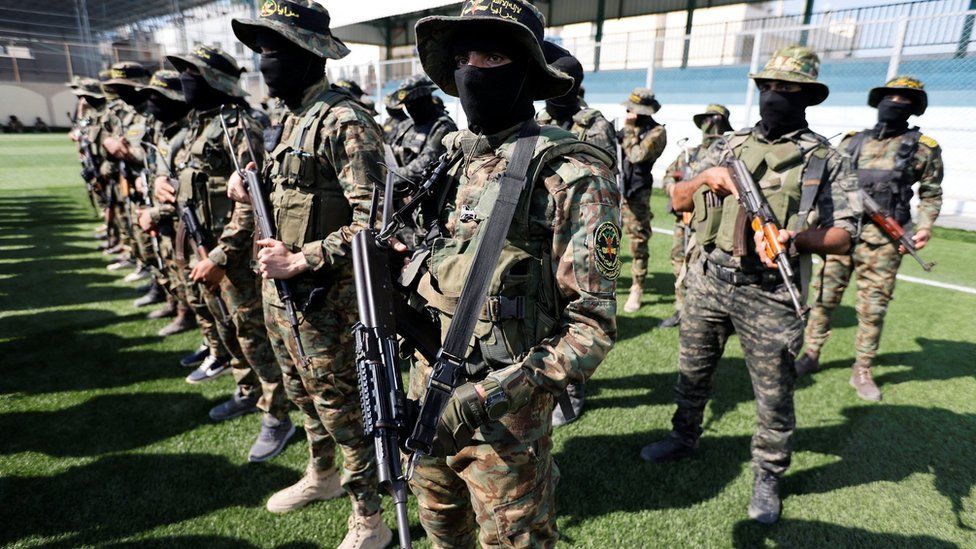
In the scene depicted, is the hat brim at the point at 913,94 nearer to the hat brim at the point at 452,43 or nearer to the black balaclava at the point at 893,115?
the black balaclava at the point at 893,115

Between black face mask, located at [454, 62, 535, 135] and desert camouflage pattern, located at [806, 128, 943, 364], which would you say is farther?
desert camouflage pattern, located at [806, 128, 943, 364]

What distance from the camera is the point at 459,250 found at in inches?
70.8

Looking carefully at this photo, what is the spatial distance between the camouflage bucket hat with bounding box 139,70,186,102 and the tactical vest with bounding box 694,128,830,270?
13.8 feet

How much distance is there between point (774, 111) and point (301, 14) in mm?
2741

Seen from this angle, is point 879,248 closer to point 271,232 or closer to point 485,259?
point 485,259

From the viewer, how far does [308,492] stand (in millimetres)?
3268

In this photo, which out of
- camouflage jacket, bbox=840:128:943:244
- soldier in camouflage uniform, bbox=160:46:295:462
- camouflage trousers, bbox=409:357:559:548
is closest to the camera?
camouflage trousers, bbox=409:357:559:548

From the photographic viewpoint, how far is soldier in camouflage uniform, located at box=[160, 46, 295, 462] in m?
3.46

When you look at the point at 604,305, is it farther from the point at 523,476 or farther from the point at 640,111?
the point at 640,111

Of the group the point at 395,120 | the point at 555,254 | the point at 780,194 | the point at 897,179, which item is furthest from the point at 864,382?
the point at 395,120

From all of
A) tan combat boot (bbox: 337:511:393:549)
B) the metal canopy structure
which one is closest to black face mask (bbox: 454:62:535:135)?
tan combat boot (bbox: 337:511:393:549)

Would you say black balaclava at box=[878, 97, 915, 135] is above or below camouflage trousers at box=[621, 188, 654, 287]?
above

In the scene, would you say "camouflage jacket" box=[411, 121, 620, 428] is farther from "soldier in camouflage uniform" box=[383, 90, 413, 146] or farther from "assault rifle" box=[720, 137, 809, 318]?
"soldier in camouflage uniform" box=[383, 90, 413, 146]

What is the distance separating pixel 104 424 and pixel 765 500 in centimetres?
490
